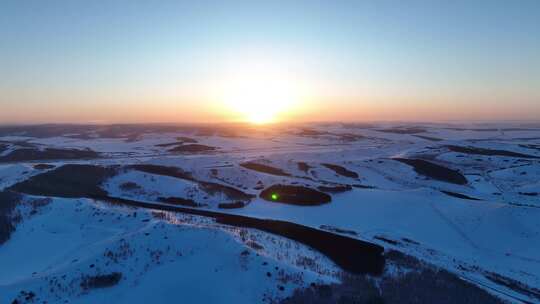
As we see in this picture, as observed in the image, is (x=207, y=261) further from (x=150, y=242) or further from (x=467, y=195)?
(x=467, y=195)

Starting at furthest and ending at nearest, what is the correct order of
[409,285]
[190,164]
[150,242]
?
1. [190,164]
2. [150,242]
3. [409,285]

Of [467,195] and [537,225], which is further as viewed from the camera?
[467,195]

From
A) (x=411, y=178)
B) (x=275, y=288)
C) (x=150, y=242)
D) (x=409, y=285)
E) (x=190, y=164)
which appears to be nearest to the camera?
(x=275, y=288)

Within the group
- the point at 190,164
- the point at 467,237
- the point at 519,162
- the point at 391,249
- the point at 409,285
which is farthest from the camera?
the point at 519,162

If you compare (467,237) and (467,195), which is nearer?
(467,237)

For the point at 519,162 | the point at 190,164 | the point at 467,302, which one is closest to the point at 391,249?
the point at 467,302

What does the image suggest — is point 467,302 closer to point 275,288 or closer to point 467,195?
point 275,288

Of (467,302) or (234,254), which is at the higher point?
(234,254)

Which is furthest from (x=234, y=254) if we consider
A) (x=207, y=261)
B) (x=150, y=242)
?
(x=150, y=242)

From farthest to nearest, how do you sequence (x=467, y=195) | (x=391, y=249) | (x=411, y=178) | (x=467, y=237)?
(x=411, y=178) < (x=467, y=195) < (x=467, y=237) < (x=391, y=249)
